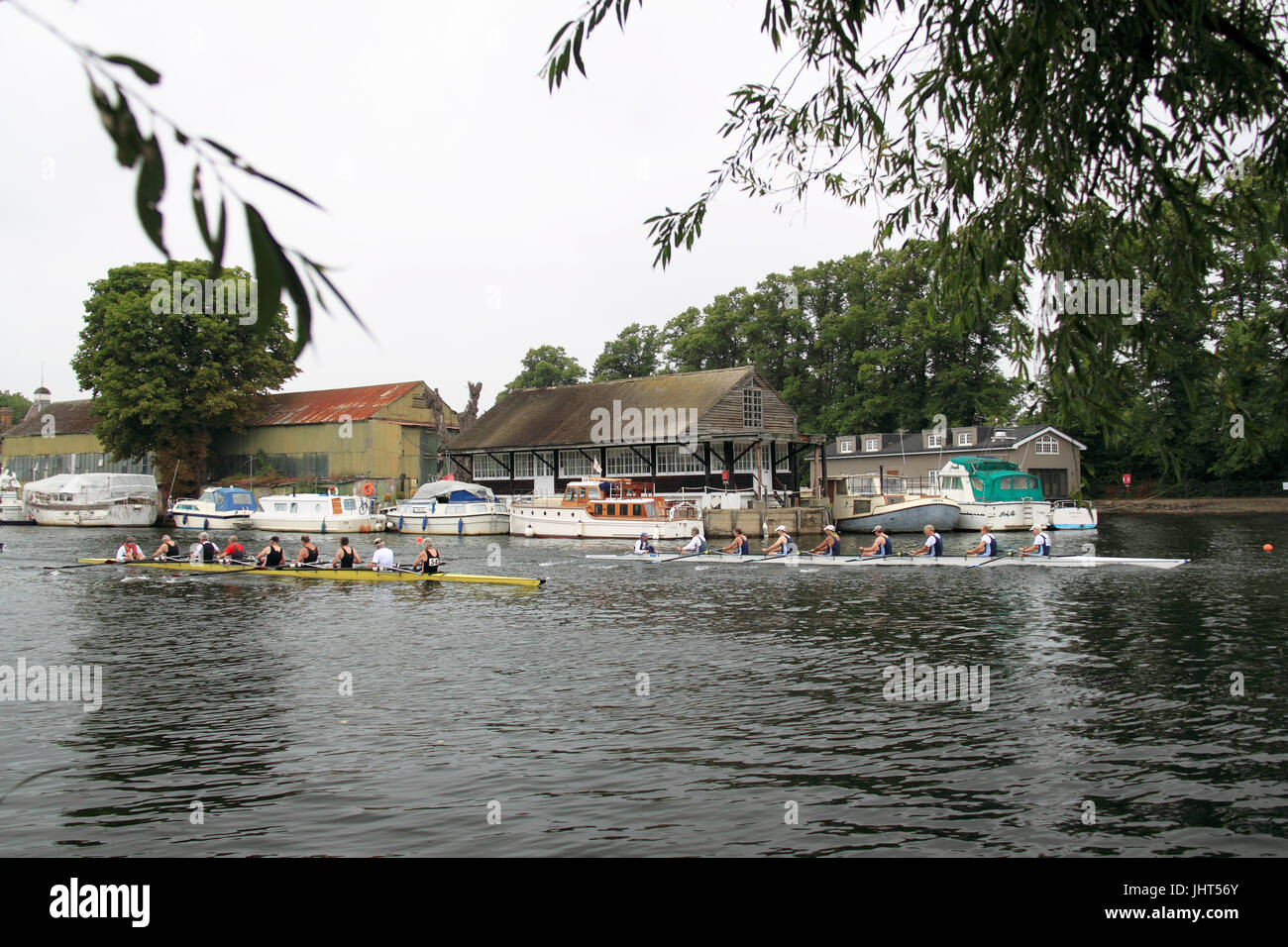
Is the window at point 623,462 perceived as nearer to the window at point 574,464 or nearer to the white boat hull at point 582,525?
the window at point 574,464

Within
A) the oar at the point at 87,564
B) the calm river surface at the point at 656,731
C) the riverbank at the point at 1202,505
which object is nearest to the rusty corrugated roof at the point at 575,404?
the oar at the point at 87,564

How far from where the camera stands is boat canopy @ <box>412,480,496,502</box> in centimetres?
5184

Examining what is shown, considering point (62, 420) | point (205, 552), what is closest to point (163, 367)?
point (62, 420)

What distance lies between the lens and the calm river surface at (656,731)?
850cm

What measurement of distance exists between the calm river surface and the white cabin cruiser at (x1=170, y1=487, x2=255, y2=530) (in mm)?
33861

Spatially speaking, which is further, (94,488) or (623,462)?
(94,488)

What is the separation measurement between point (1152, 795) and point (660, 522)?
1437 inches

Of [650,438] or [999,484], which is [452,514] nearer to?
[650,438]

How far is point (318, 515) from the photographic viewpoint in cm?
5266

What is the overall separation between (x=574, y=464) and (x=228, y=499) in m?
20.8

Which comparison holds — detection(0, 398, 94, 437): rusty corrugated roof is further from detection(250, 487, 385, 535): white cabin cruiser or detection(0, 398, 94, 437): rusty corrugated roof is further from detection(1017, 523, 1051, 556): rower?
detection(1017, 523, 1051, 556): rower

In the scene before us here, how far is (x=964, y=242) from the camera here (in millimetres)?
8555
